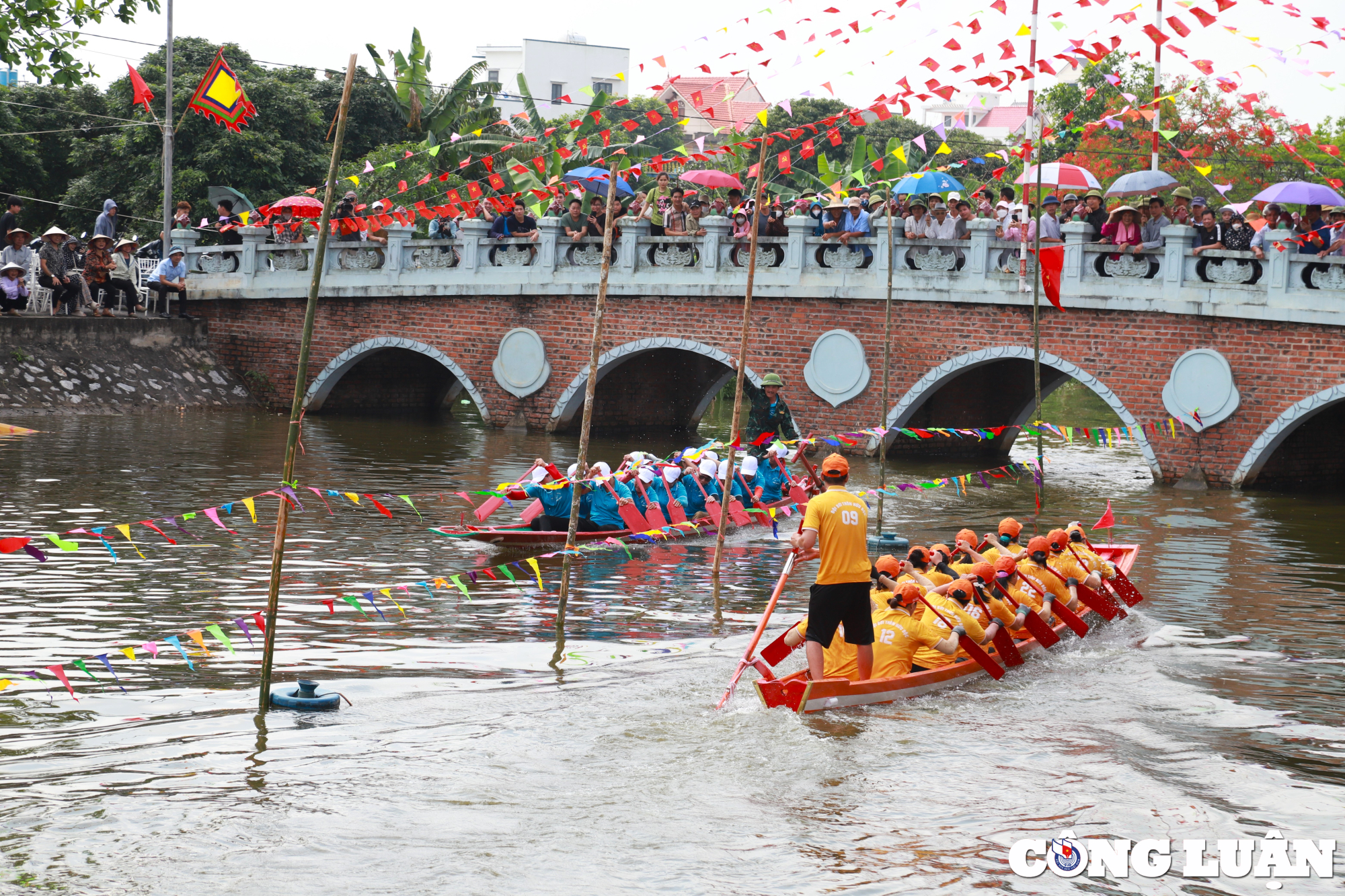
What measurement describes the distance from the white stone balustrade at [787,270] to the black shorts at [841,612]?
446 inches

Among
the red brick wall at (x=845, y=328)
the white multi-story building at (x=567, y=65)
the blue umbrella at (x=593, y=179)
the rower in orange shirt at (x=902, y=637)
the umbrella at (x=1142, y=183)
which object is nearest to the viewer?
the rower in orange shirt at (x=902, y=637)

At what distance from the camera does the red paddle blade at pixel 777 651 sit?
358 inches

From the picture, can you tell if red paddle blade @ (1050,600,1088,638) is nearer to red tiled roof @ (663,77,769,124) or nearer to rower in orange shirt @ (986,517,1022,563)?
rower in orange shirt @ (986,517,1022,563)

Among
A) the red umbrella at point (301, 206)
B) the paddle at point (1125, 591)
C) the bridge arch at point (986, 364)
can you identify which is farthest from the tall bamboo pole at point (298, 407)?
the red umbrella at point (301, 206)

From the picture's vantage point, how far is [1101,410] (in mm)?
32781

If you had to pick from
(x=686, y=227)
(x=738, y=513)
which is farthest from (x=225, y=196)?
(x=738, y=513)

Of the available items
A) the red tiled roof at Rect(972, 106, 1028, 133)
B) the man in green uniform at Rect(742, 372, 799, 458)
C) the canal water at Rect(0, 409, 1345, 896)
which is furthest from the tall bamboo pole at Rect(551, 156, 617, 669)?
the red tiled roof at Rect(972, 106, 1028, 133)

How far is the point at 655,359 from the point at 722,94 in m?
43.0

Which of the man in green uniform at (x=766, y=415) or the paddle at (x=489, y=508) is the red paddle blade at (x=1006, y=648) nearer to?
the paddle at (x=489, y=508)

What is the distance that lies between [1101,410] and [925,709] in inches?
1010

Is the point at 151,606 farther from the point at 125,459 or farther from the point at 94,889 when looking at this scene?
the point at 125,459

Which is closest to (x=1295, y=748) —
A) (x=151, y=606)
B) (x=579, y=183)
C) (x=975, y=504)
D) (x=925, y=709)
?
(x=925, y=709)

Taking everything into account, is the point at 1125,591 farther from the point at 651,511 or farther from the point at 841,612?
the point at 651,511

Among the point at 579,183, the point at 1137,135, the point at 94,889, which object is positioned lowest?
the point at 94,889
